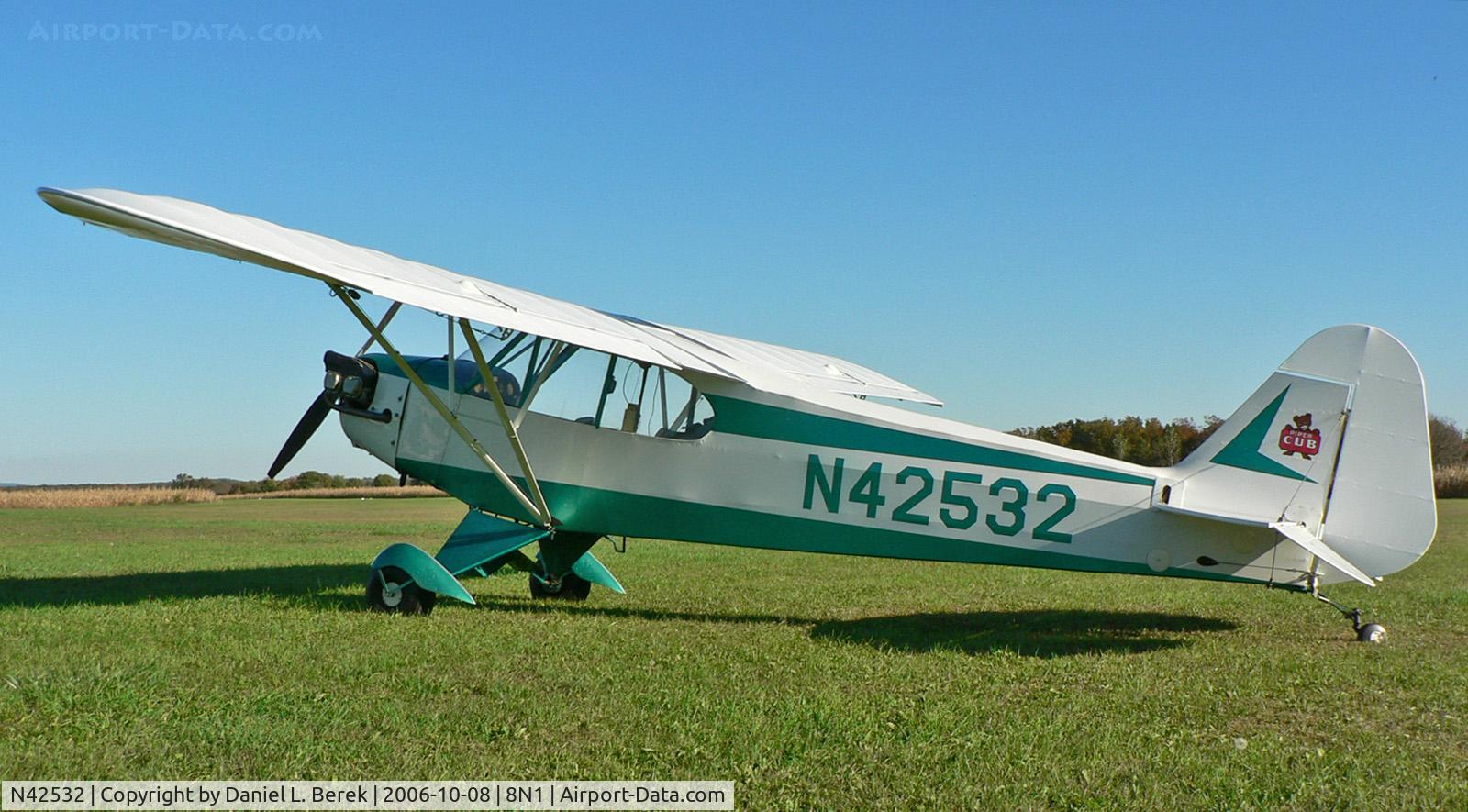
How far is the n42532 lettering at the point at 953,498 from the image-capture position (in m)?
7.14

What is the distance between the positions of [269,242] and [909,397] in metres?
6.70

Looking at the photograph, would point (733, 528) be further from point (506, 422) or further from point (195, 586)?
point (195, 586)

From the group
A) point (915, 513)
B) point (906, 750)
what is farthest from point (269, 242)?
point (906, 750)

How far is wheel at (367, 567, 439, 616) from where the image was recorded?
7.69 metres

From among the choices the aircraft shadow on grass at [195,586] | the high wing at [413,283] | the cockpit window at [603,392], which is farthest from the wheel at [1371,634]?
the aircraft shadow on grass at [195,586]

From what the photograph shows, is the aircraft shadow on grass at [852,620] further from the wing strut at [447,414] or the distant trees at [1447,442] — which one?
the distant trees at [1447,442]

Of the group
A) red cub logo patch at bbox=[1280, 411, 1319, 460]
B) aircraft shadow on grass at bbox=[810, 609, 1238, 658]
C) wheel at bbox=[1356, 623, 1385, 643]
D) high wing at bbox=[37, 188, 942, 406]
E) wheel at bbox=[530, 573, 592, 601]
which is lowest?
wheel at bbox=[530, 573, 592, 601]

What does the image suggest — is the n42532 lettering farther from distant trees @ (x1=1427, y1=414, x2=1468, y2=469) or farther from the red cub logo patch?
distant trees @ (x1=1427, y1=414, x2=1468, y2=469)

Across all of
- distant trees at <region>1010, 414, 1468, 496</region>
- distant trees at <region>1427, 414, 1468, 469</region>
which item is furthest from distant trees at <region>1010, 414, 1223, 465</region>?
distant trees at <region>1427, 414, 1468, 469</region>

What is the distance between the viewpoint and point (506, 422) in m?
8.05

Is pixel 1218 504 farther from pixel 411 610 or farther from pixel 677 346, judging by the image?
pixel 411 610

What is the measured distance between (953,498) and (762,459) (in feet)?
4.92

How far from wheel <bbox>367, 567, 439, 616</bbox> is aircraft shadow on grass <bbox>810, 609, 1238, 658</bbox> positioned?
9.80ft

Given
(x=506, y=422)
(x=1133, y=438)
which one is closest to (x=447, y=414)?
(x=506, y=422)
